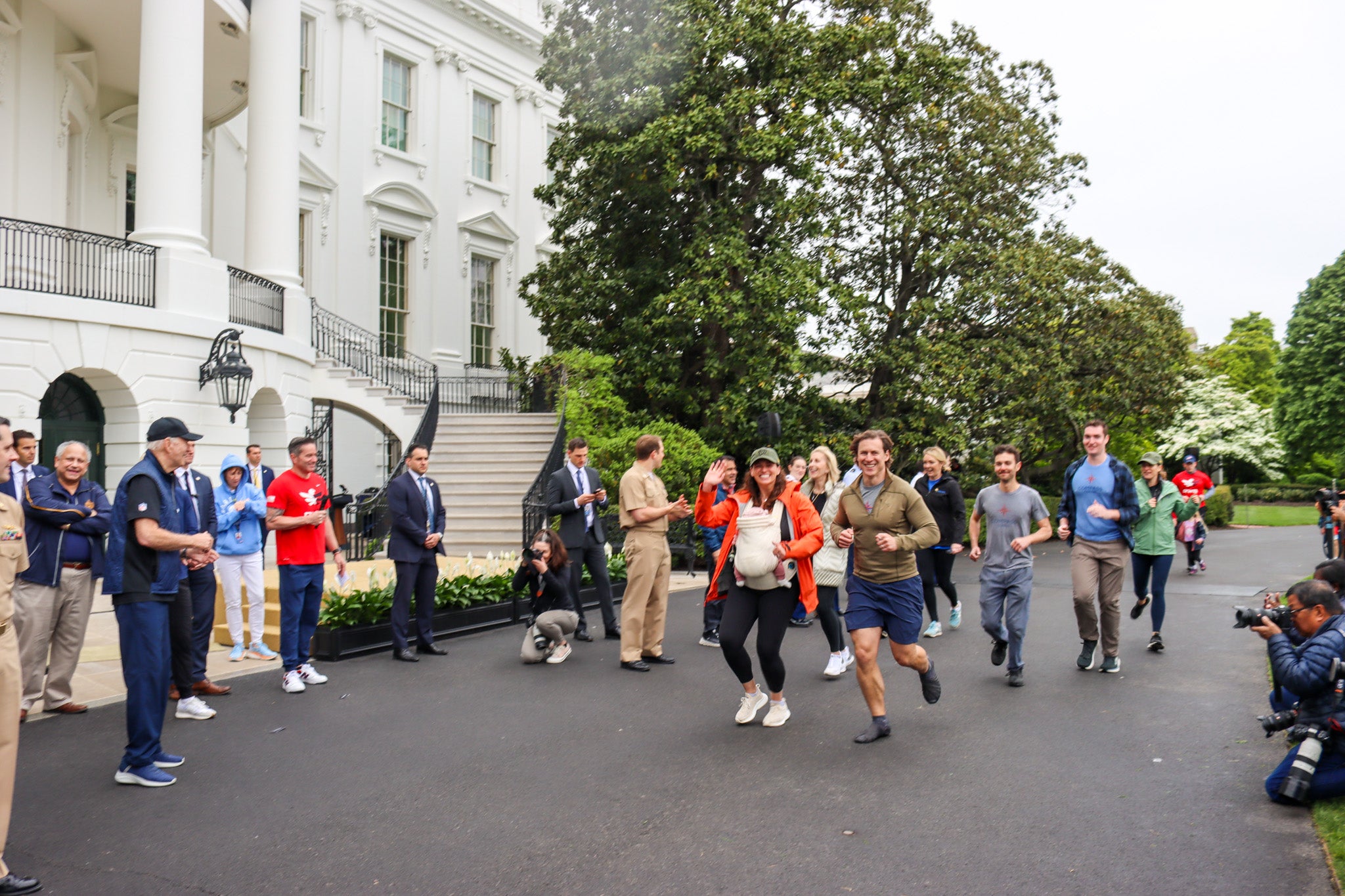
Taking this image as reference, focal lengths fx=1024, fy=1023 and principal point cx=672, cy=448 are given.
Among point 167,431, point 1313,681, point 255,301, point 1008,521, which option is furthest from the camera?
point 255,301

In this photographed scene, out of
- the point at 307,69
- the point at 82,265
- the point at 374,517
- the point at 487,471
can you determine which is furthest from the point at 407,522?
the point at 307,69

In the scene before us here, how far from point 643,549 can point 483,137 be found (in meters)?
22.2

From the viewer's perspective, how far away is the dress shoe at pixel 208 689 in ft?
26.0

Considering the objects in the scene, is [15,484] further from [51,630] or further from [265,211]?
[265,211]

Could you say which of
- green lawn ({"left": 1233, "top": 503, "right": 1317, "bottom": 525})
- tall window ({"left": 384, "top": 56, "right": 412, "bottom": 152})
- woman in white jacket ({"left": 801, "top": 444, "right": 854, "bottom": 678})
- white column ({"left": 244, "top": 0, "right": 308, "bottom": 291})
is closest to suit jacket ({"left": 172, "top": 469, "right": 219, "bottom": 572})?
woman in white jacket ({"left": 801, "top": 444, "right": 854, "bottom": 678})

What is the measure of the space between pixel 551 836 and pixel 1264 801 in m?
3.80

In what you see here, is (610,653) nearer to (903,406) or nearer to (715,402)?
(715,402)

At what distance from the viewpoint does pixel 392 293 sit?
26.1 m

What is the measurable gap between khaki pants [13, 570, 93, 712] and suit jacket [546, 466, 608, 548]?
415 cm

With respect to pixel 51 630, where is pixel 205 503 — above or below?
above

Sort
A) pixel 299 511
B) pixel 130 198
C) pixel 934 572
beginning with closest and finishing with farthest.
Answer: pixel 299 511 < pixel 934 572 < pixel 130 198

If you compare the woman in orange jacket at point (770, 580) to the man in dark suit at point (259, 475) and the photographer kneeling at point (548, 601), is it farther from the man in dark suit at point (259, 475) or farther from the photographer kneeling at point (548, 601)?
the man in dark suit at point (259, 475)

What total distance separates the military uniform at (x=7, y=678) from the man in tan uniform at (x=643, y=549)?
5343 mm

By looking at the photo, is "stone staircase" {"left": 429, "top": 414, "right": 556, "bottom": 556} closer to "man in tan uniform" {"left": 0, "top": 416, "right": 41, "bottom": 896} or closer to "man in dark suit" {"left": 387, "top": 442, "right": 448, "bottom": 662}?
"man in dark suit" {"left": 387, "top": 442, "right": 448, "bottom": 662}
